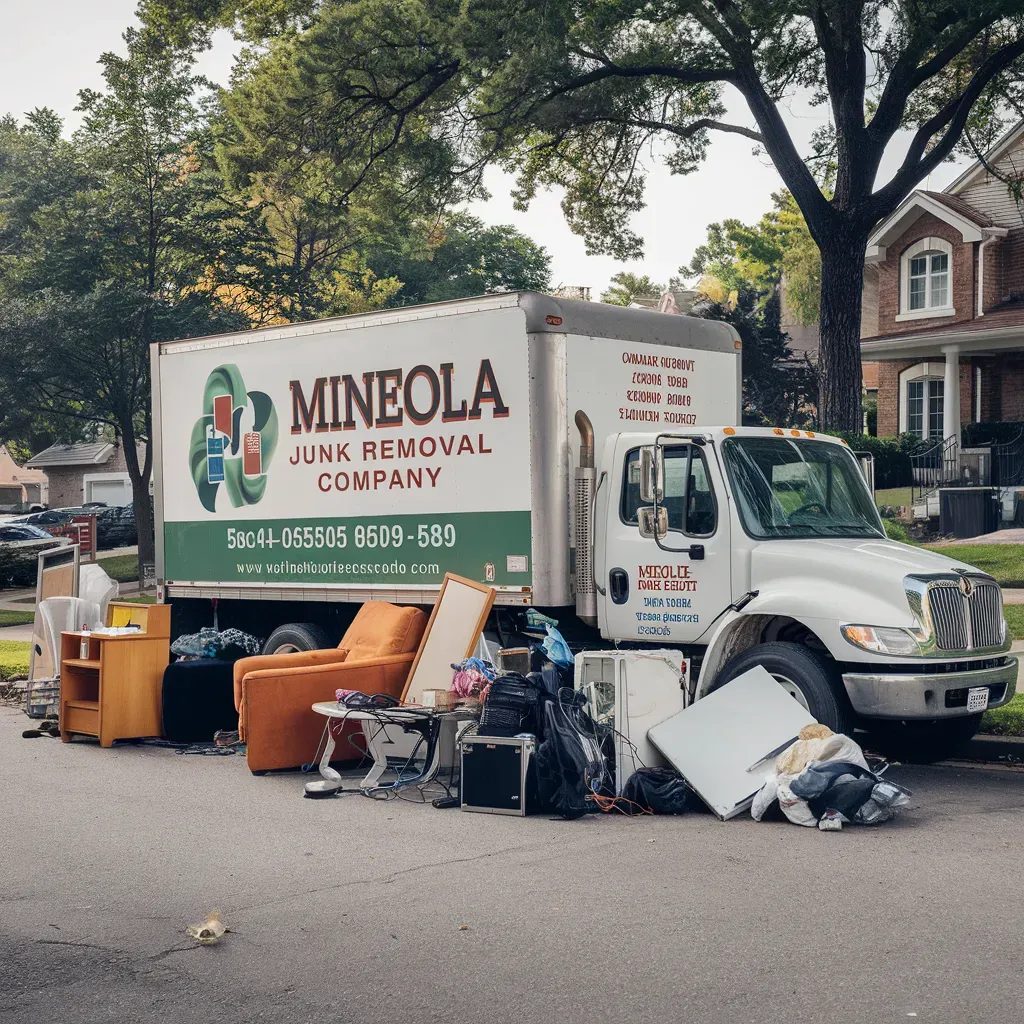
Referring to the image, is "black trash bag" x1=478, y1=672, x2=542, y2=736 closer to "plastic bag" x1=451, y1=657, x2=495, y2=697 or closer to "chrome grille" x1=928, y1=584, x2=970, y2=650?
"plastic bag" x1=451, y1=657, x2=495, y2=697

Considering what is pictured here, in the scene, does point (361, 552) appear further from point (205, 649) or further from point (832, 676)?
point (832, 676)

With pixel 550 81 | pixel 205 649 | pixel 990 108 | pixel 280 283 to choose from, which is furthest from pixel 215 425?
pixel 280 283

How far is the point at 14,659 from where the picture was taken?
17.3 meters

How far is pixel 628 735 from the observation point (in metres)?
8.99

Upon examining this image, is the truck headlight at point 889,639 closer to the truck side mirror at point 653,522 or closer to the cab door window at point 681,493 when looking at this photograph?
the cab door window at point 681,493

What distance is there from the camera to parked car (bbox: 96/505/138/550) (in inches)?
1834

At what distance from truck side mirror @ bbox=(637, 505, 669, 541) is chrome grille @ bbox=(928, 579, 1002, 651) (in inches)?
74.0

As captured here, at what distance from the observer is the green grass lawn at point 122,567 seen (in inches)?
1362

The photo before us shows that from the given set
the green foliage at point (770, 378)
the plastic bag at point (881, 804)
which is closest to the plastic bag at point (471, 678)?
the plastic bag at point (881, 804)

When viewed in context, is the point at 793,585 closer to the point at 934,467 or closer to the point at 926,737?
the point at 926,737

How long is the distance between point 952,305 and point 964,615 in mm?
25786

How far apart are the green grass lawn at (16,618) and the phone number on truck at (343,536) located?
500 inches

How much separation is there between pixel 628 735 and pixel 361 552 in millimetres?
3697

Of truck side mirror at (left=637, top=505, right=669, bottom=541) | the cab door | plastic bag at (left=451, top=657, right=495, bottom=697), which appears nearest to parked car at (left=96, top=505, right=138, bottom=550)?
the cab door
